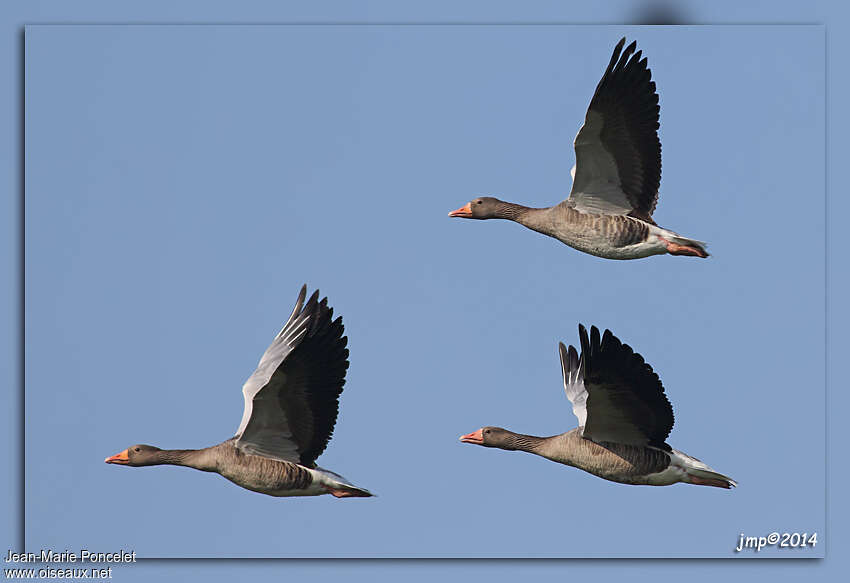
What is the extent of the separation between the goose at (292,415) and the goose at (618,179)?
233 cm

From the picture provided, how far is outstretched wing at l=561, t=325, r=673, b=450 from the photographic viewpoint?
12.8 m

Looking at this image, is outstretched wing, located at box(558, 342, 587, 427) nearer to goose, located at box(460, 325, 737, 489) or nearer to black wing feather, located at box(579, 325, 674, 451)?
goose, located at box(460, 325, 737, 489)

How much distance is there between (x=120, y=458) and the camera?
15.0 metres

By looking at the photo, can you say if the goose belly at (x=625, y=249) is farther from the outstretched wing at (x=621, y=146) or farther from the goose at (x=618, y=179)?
the outstretched wing at (x=621, y=146)

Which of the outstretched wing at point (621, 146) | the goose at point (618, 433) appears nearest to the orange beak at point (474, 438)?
the goose at point (618, 433)

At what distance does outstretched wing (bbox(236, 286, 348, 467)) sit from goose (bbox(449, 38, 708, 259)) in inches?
91.3

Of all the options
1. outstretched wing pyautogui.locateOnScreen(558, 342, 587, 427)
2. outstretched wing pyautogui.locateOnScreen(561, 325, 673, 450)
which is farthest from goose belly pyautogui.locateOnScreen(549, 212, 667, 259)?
outstretched wing pyautogui.locateOnScreen(561, 325, 673, 450)

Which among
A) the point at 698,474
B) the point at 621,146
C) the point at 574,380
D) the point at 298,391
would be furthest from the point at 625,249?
the point at 298,391

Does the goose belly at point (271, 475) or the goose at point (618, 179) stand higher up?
the goose at point (618, 179)

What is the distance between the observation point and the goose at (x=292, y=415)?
13.8m

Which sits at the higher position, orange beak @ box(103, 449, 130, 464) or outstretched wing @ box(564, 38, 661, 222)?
outstretched wing @ box(564, 38, 661, 222)

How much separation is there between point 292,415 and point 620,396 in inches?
108

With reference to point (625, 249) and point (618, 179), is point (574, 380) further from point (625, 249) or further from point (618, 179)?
point (618, 179)

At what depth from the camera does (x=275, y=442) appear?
14.1m
